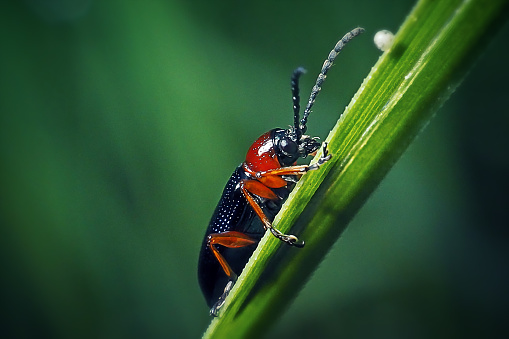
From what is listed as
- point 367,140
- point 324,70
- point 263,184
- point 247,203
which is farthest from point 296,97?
point 367,140

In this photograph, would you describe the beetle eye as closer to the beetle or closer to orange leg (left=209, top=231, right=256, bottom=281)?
the beetle

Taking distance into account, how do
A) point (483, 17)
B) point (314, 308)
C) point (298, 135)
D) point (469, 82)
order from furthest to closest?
point (314, 308) → point (469, 82) → point (298, 135) → point (483, 17)

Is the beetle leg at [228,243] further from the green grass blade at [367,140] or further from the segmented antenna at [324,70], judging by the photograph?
the green grass blade at [367,140]

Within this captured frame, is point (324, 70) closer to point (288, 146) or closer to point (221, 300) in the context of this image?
point (288, 146)

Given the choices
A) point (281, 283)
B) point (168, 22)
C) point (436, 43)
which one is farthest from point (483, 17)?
point (168, 22)

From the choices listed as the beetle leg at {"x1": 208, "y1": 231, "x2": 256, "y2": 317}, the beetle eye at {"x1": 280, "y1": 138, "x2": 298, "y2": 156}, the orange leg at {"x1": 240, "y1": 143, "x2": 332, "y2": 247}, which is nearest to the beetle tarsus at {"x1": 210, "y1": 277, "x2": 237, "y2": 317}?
the beetle leg at {"x1": 208, "y1": 231, "x2": 256, "y2": 317}

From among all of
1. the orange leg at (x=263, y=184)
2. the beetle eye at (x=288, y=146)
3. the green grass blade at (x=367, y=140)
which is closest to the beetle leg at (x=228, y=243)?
the orange leg at (x=263, y=184)

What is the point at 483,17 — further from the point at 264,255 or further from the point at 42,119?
the point at 42,119
